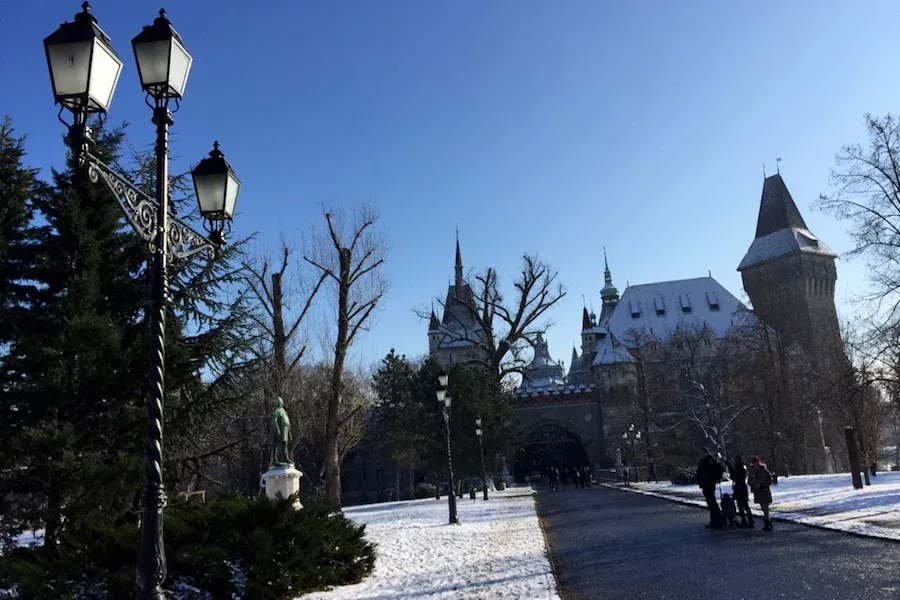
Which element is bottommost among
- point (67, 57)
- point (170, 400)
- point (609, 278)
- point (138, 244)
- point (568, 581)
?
point (568, 581)

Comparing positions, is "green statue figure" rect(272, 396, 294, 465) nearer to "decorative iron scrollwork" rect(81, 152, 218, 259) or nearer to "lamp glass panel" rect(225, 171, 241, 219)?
"lamp glass panel" rect(225, 171, 241, 219)

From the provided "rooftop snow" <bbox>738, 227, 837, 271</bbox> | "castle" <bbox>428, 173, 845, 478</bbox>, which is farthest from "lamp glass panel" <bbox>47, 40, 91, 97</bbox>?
"rooftop snow" <bbox>738, 227, 837, 271</bbox>

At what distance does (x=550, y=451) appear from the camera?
6381 cm

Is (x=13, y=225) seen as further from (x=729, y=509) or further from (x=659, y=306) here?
(x=659, y=306)

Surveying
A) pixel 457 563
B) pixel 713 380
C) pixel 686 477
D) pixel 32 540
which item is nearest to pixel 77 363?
pixel 457 563

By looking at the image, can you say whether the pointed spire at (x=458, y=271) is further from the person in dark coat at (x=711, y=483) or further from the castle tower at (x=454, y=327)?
the person in dark coat at (x=711, y=483)

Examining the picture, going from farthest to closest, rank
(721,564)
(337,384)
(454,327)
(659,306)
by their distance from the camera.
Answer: (454,327) < (659,306) < (337,384) < (721,564)

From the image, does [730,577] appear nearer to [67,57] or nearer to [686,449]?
[67,57]

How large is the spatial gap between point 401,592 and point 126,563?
9.96ft

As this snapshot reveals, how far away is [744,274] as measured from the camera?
75188 mm

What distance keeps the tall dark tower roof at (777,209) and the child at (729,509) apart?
6793 centimetres

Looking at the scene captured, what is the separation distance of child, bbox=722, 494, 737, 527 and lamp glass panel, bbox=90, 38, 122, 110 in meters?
11.9

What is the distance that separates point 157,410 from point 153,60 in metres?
2.63

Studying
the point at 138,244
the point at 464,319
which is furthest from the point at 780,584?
the point at 464,319
